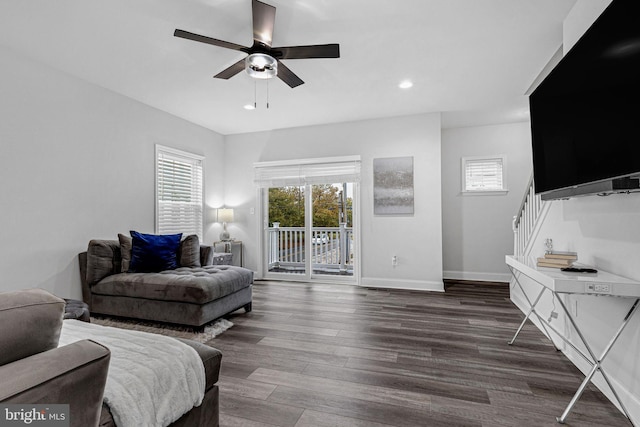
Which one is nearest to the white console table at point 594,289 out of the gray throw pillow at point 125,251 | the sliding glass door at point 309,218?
the sliding glass door at point 309,218

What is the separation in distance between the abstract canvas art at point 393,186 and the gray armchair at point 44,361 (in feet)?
14.9

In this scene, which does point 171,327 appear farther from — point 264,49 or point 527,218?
point 527,218

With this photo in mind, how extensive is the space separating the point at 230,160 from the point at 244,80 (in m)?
2.60

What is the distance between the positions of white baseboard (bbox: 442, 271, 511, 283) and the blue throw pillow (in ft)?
15.1

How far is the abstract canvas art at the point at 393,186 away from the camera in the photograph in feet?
16.3

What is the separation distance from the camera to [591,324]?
2217mm

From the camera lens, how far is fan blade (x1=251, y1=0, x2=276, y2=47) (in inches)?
88.0

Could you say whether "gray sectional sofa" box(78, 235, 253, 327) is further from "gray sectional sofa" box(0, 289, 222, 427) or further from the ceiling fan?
"gray sectional sofa" box(0, 289, 222, 427)

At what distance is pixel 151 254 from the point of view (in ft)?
12.1

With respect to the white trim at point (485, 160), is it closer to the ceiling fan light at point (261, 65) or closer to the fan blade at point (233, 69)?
the ceiling fan light at point (261, 65)

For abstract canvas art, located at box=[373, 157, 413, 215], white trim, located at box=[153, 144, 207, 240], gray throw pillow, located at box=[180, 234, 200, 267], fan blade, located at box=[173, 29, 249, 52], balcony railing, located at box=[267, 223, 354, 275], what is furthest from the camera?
balcony railing, located at box=[267, 223, 354, 275]

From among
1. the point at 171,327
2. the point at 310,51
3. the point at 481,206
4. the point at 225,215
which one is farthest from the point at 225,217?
the point at 481,206

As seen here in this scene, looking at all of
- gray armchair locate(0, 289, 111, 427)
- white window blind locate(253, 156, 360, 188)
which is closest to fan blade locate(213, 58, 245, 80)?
gray armchair locate(0, 289, 111, 427)

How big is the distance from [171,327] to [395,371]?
7.52 ft
